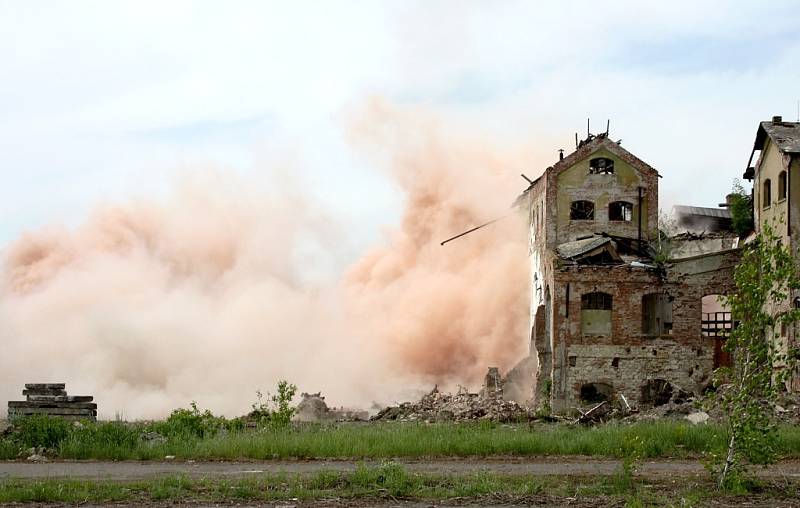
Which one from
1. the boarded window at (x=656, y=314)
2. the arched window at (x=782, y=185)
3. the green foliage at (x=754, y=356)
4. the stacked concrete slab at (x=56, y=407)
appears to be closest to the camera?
the green foliage at (x=754, y=356)

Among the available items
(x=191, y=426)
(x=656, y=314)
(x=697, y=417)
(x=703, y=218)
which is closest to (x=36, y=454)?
(x=191, y=426)

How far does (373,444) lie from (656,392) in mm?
23671

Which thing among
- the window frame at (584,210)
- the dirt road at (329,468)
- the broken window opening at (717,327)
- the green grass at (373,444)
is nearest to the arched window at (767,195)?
the broken window opening at (717,327)

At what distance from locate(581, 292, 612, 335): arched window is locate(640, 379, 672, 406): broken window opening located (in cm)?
275

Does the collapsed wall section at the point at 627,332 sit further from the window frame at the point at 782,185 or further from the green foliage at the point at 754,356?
the green foliage at the point at 754,356

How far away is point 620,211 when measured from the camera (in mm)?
53156

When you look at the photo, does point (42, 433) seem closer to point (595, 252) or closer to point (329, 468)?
point (329, 468)

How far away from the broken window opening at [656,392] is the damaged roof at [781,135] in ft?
34.6

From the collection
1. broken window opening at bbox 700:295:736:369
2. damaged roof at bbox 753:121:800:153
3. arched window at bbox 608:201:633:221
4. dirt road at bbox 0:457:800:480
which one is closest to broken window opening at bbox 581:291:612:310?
broken window opening at bbox 700:295:736:369

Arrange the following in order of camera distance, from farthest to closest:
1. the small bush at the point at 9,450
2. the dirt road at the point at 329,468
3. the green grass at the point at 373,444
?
the small bush at the point at 9,450 < the green grass at the point at 373,444 < the dirt road at the point at 329,468

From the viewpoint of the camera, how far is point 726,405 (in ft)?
71.5

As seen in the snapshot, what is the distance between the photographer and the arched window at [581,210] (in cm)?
5259

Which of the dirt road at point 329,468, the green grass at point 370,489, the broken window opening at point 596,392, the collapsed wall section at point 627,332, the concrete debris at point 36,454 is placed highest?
the collapsed wall section at point 627,332

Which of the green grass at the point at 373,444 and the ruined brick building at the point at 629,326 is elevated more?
the ruined brick building at the point at 629,326
